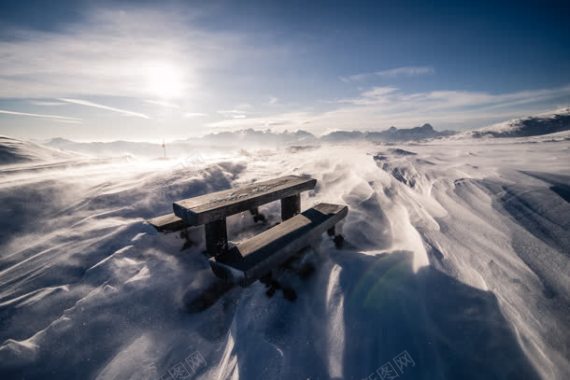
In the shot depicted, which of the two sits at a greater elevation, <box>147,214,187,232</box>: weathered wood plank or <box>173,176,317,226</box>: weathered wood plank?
<box>173,176,317,226</box>: weathered wood plank

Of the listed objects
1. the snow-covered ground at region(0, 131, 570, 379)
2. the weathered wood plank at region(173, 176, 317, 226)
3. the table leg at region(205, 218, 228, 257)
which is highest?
the weathered wood plank at region(173, 176, 317, 226)

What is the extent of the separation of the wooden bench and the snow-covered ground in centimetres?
43

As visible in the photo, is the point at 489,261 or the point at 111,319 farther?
the point at 489,261

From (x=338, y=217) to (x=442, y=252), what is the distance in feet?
3.88

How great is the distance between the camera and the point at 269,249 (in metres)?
2.41

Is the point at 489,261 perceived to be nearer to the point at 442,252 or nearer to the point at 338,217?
the point at 442,252

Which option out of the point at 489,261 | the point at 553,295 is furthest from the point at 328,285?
the point at 553,295

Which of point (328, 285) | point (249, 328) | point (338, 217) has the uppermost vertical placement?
point (338, 217)

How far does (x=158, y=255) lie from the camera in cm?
338

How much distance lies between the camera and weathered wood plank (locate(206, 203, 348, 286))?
7.04ft

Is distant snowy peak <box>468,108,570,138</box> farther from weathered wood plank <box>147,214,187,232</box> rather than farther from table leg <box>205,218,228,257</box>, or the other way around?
weathered wood plank <box>147,214,187,232</box>

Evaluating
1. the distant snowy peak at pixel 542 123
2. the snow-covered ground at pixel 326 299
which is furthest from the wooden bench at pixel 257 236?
the distant snowy peak at pixel 542 123

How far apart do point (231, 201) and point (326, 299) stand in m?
1.43

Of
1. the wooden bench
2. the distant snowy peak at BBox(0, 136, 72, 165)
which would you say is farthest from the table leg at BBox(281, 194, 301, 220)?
the distant snowy peak at BBox(0, 136, 72, 165)
